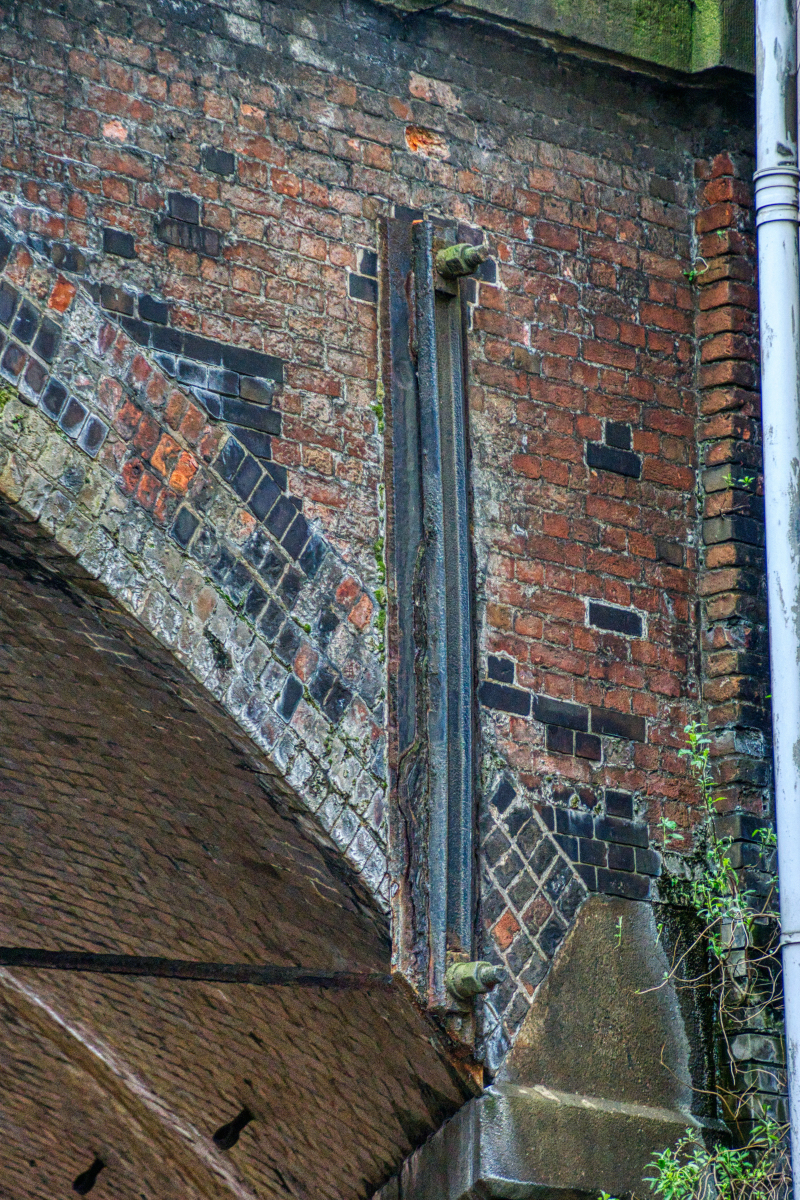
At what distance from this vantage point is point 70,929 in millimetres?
6242

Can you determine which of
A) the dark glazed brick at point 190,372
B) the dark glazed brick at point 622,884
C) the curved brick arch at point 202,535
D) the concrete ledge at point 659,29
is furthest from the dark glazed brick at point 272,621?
the concrete ledge at point 659,29

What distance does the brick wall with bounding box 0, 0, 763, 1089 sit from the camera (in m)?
4.56

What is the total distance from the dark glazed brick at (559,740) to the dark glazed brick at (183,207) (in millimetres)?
1723

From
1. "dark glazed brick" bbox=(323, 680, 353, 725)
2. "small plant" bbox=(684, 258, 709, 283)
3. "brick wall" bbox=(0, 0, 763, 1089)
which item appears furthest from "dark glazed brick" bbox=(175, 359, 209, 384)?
"small plant" bbox=(684, 258, 709, 283)

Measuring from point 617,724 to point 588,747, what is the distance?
0.13m

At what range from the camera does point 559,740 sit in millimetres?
5156

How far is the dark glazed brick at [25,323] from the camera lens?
4.37 m

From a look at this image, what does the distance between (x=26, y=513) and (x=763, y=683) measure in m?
2.30

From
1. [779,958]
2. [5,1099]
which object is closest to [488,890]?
[779,958]

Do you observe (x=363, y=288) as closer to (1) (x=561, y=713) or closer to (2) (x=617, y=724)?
(1) (x=561, y=713)

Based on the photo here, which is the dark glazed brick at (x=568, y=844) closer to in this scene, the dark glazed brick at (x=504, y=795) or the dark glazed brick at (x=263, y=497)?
the dark glazed brick at (x=504, y=795)

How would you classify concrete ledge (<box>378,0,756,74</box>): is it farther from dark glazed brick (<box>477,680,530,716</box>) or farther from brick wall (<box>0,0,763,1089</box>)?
dark glazed brick (<box>477,680,530,716</box>)

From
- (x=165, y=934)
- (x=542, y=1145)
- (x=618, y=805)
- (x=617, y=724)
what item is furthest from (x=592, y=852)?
(x=165, y=934)

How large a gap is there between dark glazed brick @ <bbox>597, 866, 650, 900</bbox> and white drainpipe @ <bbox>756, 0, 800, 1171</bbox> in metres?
0.52
